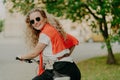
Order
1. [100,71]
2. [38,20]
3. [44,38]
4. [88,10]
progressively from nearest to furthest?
[44,38], [38,20], [100,71], [88,10]

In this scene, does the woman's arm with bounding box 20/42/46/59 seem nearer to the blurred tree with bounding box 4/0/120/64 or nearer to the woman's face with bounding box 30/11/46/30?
the woman's face with bounding box 30/11/46/30

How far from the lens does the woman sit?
6.46m

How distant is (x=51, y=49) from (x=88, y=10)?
11964 millimetres

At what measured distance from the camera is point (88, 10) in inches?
722

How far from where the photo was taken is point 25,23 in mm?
7012

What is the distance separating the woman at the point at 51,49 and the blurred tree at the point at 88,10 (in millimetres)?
9224

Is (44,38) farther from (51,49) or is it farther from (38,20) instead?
(38,20)

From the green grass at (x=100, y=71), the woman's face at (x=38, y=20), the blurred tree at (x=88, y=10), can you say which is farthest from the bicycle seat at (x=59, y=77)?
the blurred tree at (x=88, y=10)

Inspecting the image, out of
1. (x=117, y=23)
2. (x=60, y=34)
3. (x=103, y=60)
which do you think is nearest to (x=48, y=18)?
(x=60, y=34)

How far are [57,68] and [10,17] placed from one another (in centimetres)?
5934

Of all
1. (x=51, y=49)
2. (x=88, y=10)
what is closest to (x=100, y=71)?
(x=88, y=10)

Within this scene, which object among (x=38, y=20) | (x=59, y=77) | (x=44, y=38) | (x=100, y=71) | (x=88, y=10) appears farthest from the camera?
(x=88, y=10)

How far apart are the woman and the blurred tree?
9.22 meters

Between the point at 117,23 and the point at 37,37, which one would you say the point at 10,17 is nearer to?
the point at 117,23
